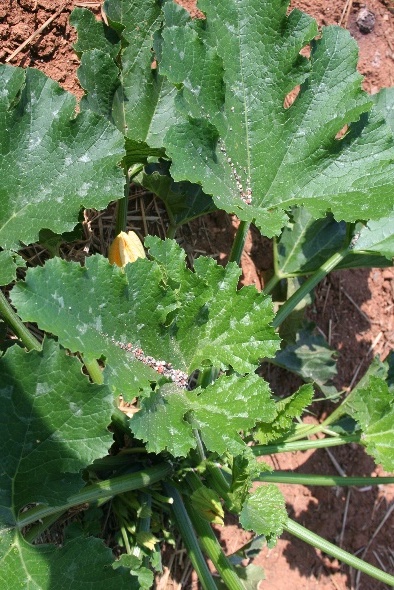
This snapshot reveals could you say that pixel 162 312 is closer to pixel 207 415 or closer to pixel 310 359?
pixel 207 415

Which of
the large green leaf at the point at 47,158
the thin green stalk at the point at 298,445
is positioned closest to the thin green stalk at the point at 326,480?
the thin green stalk at the point at 298,445

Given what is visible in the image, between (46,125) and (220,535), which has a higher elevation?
Result: (46,125)

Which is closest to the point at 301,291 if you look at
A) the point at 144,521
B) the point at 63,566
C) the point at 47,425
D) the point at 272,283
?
the point at 272,283

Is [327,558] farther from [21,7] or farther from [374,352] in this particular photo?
[21,7]

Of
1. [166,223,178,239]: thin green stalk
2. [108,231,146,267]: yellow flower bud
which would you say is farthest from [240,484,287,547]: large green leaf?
[166,223,178,239]: thin green stalk

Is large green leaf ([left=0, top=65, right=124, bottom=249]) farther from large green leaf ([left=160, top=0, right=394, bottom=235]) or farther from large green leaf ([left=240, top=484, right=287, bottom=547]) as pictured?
large green leaf ([left=240, top=484, right=287, bottom=547])

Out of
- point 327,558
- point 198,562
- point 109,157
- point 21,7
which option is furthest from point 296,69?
point 327,558

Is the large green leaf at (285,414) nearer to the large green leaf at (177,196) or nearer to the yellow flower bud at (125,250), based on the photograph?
the yellow flower bud at (125,250)
